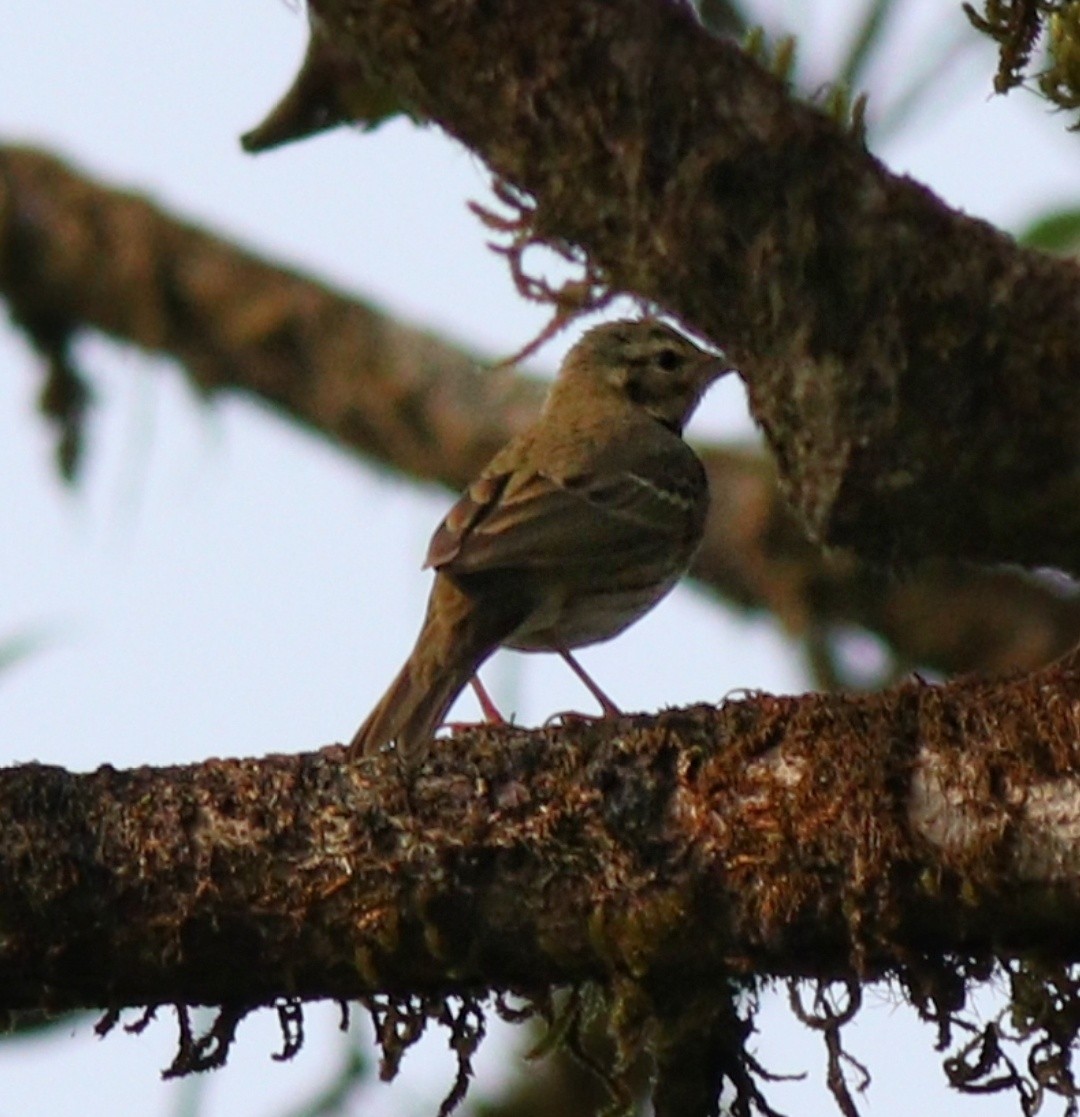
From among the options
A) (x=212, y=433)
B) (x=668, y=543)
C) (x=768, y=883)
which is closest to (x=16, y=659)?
(x=668, y=543)

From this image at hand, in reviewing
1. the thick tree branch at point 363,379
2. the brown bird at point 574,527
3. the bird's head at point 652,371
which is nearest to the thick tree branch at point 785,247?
the brown bird at point 574,527

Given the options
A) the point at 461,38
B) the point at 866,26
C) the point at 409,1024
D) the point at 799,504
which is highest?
the point at 866,26

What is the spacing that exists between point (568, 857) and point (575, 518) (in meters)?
2.66

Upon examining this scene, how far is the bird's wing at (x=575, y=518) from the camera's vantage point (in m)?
6.91

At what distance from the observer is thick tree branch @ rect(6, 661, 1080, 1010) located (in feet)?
15.0

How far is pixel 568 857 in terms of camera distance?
4.77m

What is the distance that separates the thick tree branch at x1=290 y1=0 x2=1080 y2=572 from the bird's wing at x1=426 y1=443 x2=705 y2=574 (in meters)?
0.98

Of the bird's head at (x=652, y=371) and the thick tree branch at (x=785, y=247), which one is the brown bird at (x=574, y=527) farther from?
the thick tree branch at (x=785, y=247)

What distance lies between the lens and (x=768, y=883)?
183 inches

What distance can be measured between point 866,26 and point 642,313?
155 centimetres

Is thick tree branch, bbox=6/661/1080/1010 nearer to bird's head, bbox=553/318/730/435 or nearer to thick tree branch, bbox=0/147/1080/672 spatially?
bird's head, bbox=553/318/730/435

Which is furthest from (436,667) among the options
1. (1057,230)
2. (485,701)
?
(1057,230)

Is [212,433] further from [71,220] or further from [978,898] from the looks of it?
[978,898]

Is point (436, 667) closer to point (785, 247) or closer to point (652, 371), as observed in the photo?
point (785, 247)
